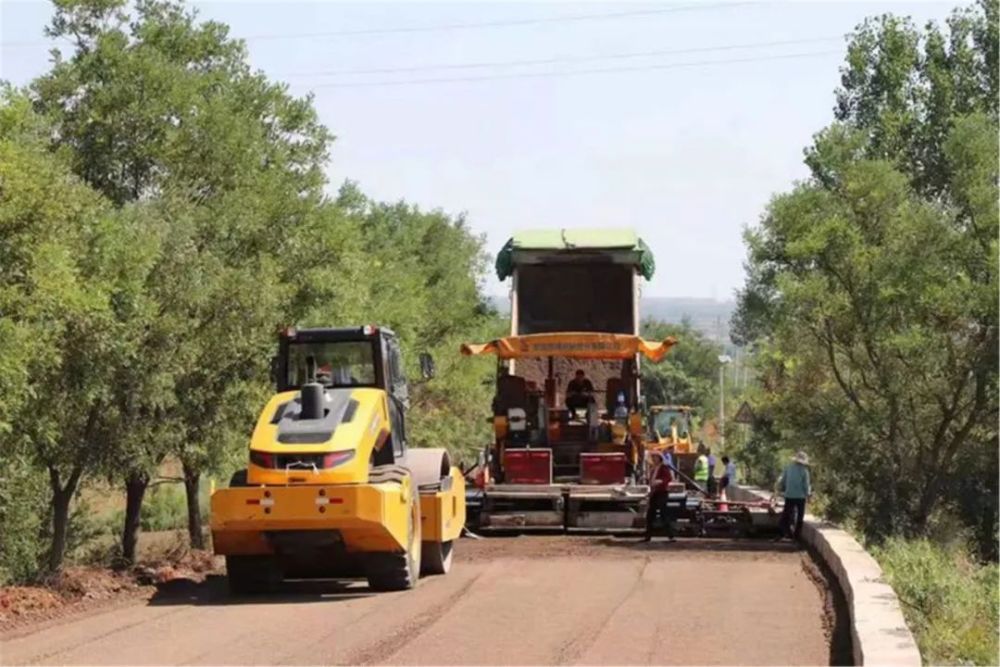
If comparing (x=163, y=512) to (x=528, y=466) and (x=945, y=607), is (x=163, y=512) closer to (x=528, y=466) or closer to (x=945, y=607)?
(x=528, y=466)

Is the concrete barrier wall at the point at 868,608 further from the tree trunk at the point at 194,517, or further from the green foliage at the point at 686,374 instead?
the green foliage at the point at 686,374

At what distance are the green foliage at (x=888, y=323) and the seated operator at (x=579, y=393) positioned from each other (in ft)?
12.5

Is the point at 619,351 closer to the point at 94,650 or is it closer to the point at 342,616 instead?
the point at 342,616

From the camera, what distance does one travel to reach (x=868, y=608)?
42.3 feet

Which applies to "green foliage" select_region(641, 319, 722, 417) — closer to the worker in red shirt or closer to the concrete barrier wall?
the worker in red shirt

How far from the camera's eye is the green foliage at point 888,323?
86.2ft

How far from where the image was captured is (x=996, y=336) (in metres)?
26.0

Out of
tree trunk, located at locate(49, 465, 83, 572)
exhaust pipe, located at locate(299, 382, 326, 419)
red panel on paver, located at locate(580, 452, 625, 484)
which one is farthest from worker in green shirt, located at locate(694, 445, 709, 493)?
exhaust pipe, located at locate(299, 382, 326, 419)

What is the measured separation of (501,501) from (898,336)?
708cm

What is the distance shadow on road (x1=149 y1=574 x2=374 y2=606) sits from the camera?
1659 centimetres

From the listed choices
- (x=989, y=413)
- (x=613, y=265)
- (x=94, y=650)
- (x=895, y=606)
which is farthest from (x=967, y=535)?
(x=94, y=650)

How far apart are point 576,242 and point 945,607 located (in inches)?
502

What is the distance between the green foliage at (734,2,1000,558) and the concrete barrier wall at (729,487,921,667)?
6.57 metres

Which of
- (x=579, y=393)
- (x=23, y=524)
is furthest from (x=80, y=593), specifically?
(x=23, y=524)
